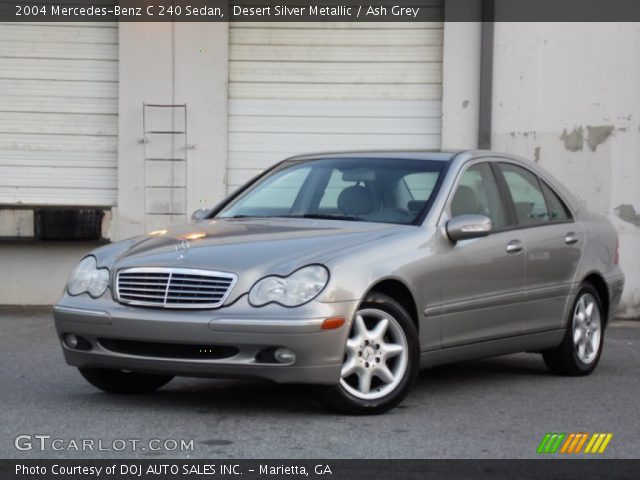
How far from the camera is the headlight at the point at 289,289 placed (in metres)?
6.76

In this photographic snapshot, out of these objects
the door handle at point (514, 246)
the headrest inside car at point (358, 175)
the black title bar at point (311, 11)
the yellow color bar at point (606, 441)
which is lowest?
the yellow color bar at point (606, 441)

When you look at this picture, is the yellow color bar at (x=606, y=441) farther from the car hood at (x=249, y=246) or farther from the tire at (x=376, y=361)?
the car hood at (x=249, y=246)

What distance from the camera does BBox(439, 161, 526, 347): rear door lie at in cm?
776

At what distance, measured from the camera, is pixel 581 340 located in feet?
29.8

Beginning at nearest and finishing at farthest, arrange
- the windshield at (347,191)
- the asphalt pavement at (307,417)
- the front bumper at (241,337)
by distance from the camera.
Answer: the asphalt pavement at (307,417)
the front bumper at (241,337)
the windshield at (347,191)

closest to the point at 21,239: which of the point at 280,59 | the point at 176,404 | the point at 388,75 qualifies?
the point at 280,59

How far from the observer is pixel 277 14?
13898mm

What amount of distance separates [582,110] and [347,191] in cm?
620

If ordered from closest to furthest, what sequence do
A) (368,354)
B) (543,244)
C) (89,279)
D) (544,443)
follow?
(544,443), (368,354), (89,279), (543,244)

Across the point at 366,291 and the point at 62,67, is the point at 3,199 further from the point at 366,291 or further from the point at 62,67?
the point at 366,291

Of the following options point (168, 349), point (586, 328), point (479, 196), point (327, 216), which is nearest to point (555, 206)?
point (586, 328)

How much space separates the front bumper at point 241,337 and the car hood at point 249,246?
18cm

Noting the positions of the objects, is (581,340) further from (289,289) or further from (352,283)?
(289,289)
